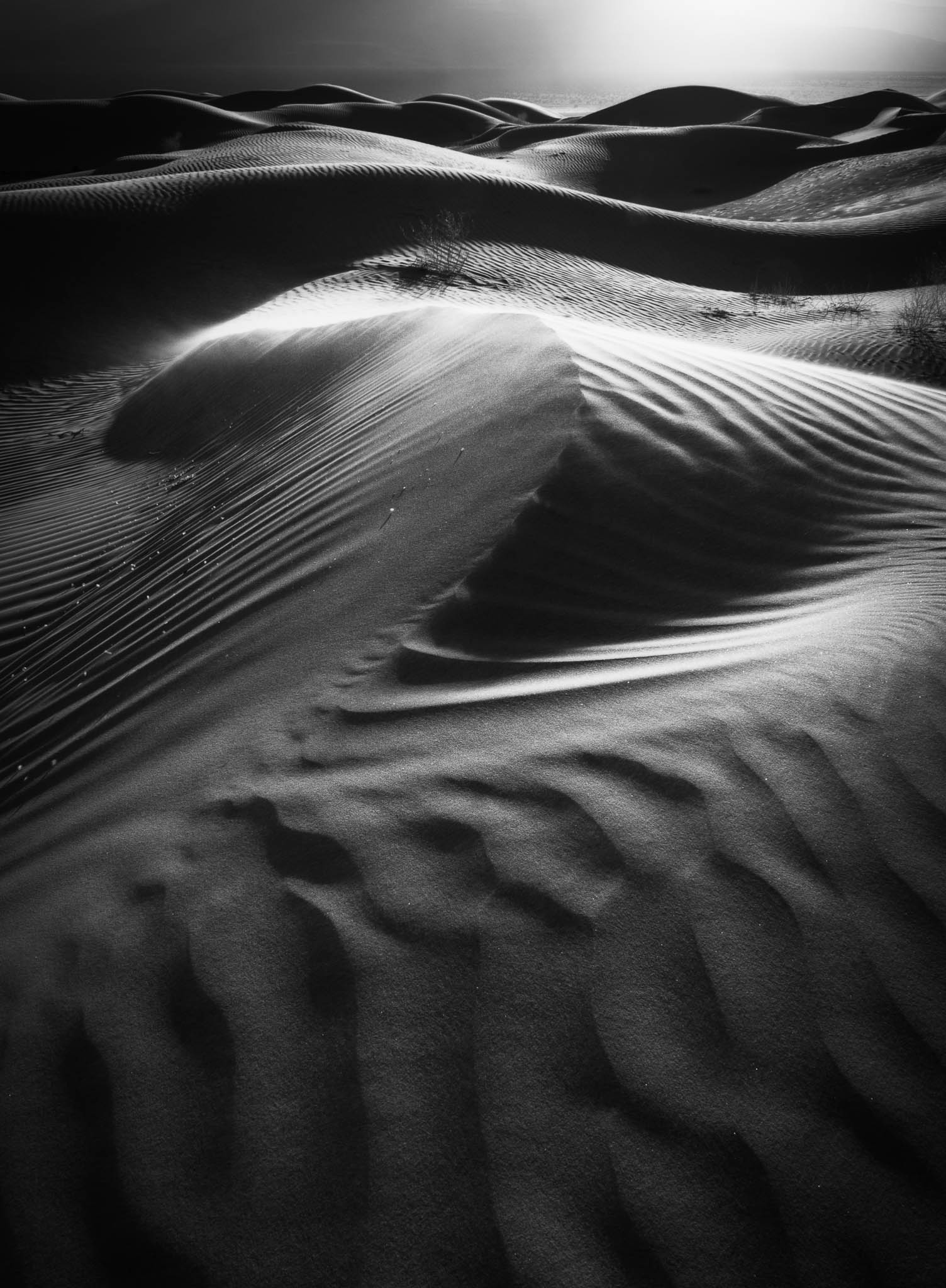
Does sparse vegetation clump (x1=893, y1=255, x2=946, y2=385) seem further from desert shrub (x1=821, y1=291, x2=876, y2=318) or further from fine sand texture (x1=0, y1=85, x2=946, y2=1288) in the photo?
fine sand texture (x1=0, y1=85, x2=946, y2=1288)

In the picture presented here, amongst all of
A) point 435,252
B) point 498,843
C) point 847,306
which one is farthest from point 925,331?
point 498,843

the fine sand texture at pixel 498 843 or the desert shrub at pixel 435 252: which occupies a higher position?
the desert shrub at pixel 435 252

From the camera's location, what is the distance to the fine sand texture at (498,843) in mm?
1200

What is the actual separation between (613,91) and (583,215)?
97.7 meters

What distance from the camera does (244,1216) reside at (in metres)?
1.23

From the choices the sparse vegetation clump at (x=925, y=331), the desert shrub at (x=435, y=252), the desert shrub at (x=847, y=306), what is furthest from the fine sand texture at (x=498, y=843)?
the desert shrub at (x=847, y=306)

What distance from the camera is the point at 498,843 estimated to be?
1.66 metres

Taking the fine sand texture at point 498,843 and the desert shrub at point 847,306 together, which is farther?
the desert shrub at point 847,306

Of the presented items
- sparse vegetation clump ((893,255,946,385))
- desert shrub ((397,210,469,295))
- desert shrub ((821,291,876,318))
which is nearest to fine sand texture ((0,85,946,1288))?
sparse vegetation clump ((893,255,946,385))

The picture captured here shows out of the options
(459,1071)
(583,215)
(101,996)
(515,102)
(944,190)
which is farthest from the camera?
(515,102)

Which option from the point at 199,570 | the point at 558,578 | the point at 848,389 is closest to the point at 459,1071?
the point at 558,578

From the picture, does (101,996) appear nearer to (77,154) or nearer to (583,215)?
(583,215)

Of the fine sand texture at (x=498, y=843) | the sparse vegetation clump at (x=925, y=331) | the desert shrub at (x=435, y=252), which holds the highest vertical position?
the desert shrub at (x=435, y=252)

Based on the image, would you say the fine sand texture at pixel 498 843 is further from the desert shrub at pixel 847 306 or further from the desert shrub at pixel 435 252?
the desert shrub at pixel 847 306
